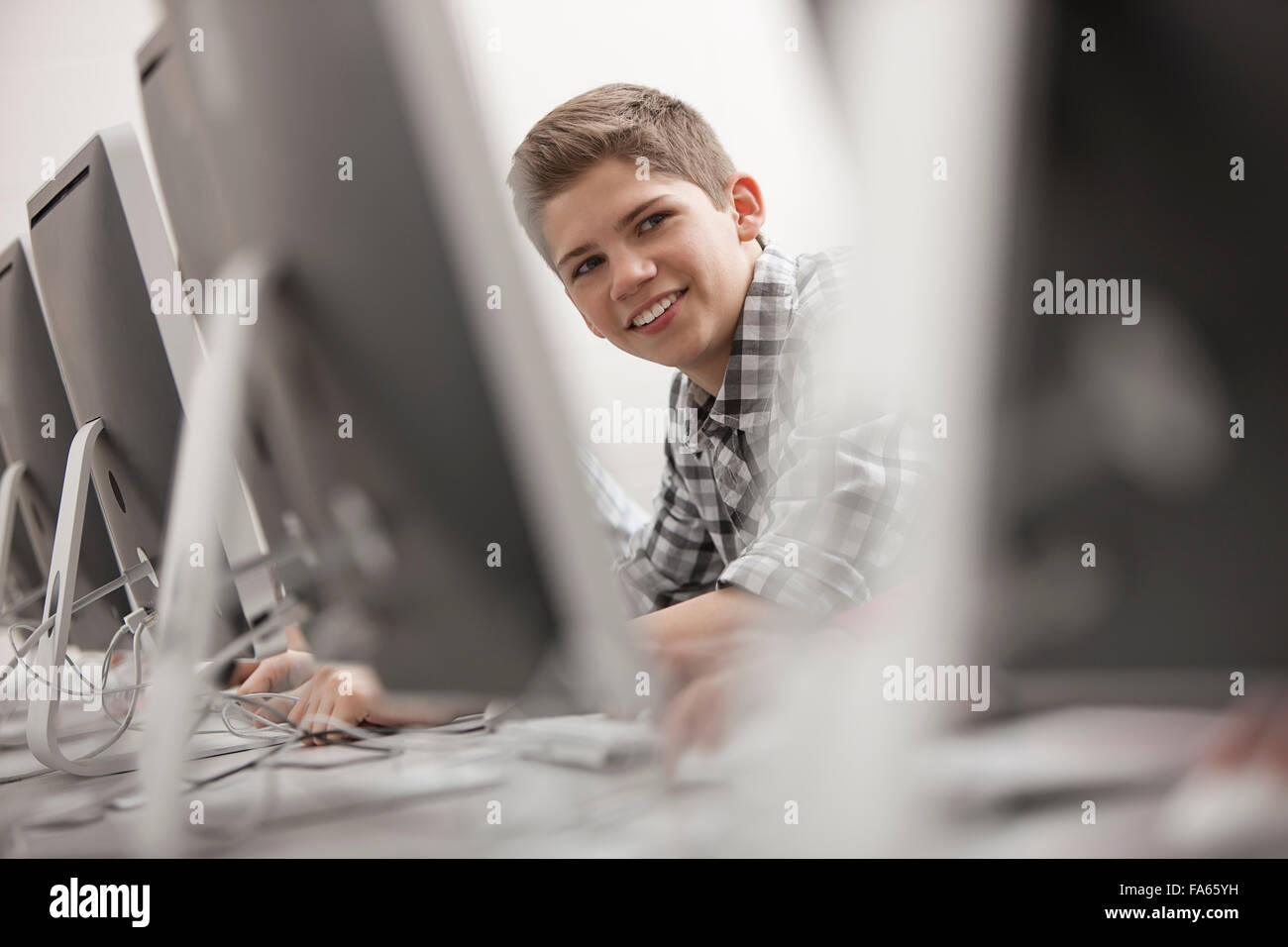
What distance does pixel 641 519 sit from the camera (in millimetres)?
1047

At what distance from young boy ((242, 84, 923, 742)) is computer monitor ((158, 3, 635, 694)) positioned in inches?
8.1

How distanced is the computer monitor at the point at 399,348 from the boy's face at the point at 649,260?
1.07 feet

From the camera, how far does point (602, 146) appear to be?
0.66m

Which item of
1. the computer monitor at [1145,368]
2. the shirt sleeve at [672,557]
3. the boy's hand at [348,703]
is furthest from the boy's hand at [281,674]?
the computer monitor at [1145,368]

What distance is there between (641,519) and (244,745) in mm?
565

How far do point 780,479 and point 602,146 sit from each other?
0.32m

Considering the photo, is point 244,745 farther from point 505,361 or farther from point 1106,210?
point 1106,210

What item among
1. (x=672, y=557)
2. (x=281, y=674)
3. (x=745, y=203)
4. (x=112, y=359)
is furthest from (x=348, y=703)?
(x=745, y=203)

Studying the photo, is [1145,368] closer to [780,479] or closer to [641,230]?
[780,479]

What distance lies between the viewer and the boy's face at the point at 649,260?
0.64m

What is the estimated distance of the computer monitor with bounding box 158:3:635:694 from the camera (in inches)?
10.9

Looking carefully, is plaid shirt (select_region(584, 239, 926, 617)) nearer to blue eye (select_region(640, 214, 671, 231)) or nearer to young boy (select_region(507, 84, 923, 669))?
young boy (select_region(507, 84, 923, 669))

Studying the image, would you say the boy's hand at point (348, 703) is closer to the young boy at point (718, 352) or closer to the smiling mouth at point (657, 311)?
the young boy at point (718, 352)
